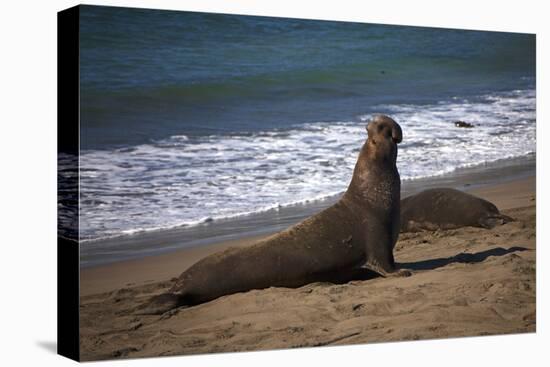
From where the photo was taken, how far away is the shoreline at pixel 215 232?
7277 millimetres

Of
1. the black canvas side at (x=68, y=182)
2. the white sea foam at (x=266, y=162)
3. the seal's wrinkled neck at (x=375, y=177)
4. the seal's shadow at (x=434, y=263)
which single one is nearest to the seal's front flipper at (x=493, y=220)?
the seal's shadow at (x=434, y=263)

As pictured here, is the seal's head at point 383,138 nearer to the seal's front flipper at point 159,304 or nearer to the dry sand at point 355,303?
the dry sand at point 355,303

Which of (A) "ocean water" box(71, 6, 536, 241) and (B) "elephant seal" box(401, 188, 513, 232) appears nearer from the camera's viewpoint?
(A) "ocean water" box(71, 6, 536, 241)

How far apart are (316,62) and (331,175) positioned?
0.89 metres

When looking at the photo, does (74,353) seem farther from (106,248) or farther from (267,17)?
(267,17)

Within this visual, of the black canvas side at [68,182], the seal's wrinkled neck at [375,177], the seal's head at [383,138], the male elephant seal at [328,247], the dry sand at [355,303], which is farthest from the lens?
the seal's head at [383,138]

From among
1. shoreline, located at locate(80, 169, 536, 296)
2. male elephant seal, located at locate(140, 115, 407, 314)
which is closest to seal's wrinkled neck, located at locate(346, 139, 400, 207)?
male elephant seal, located at locate(140, 115, 407, 314)

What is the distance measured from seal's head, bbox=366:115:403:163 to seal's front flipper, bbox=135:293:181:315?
1941 millimetres

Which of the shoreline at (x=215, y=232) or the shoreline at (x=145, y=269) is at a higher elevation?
the shoreline at (x=215, y=232)

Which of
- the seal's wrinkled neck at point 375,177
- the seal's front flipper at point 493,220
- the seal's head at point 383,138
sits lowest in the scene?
the seal's front flipper at point 493,220

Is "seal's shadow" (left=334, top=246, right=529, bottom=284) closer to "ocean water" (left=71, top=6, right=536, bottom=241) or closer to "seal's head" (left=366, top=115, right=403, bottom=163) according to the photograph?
"ocean water" (left=71, top=6, right=536, bottom=241)

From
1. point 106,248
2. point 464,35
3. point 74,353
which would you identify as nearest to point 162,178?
point 106,248

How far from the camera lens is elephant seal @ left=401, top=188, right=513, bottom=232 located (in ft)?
28.7

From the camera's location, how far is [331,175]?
8.25m
